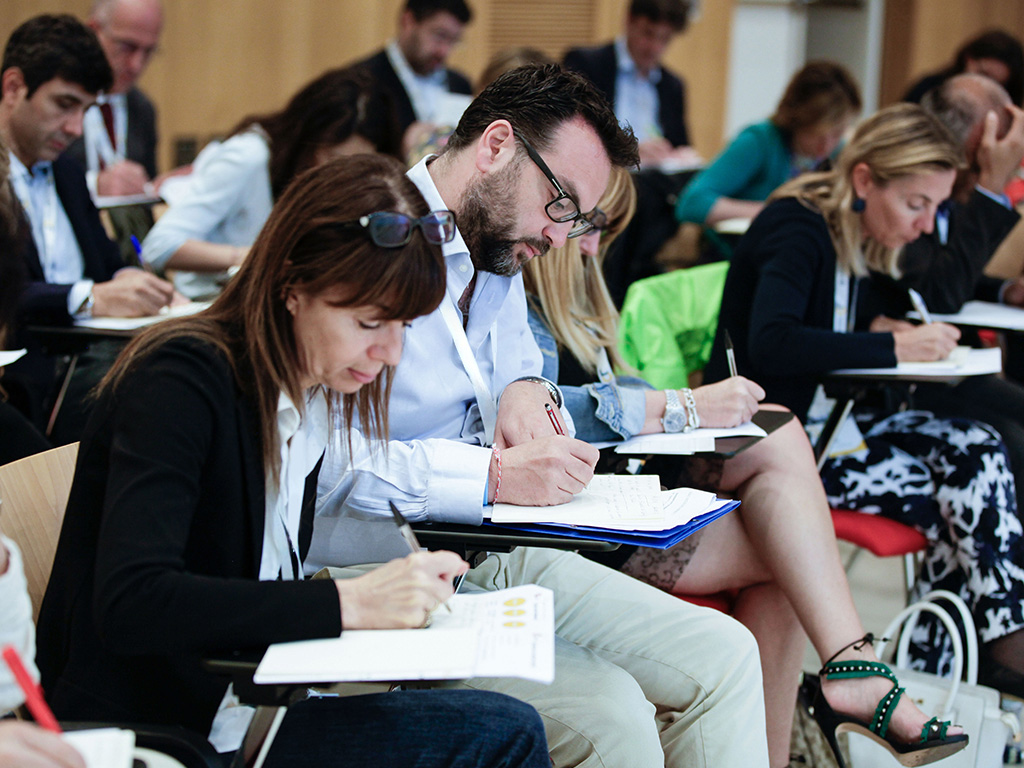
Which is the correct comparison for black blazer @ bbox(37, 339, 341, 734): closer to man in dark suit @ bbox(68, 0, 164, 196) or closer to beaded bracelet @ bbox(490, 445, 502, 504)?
beaded bracelet @ bbox(490, 445, 502, 504)

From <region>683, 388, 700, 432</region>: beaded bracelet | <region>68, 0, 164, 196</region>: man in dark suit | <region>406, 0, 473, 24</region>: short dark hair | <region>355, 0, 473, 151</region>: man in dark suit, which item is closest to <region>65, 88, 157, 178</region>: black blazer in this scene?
<region>68, 0, 164, 196</region>: man in dark suit

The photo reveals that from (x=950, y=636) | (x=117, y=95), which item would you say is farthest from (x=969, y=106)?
(x=117, y=95)

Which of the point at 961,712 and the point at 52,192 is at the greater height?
the point at 52,192

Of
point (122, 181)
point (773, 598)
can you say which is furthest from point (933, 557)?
point (122, 181)

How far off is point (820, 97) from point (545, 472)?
301 cm

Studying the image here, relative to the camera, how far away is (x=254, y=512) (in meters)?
→ 1.14

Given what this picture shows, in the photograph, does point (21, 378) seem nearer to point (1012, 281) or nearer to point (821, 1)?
point (1012, 281)

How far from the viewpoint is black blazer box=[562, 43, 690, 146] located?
5.12 m

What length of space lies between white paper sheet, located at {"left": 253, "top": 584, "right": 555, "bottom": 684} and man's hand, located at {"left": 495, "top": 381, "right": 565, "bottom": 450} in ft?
1.68

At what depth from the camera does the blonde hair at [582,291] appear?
6.72 feet

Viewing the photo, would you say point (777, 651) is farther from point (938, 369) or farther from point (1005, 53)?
point (1005, 53)

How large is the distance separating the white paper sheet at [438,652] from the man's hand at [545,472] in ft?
1.09

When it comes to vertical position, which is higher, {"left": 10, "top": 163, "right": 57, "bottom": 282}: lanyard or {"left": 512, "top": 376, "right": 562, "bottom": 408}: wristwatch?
{"left": 10, "top": 163, "right": 57, "bottom": 282}: lanyard

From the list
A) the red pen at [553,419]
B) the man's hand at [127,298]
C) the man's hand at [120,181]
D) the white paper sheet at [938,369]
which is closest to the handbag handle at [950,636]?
the white paper sheet at [938,369]
